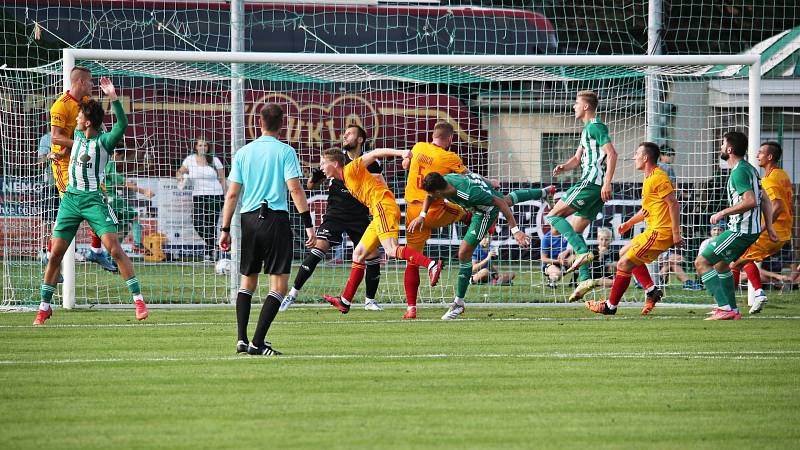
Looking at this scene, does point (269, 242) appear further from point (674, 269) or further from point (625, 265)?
point (674, 269)

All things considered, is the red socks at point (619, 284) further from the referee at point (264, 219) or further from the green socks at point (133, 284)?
the green socks at point (133, 284)

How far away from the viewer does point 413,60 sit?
48.3 ft

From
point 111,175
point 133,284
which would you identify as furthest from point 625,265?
point 111,175

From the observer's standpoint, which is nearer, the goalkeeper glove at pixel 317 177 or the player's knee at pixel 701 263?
the player's knee at pixel 701 263

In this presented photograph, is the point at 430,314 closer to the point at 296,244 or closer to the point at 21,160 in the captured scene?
the point at 21,160

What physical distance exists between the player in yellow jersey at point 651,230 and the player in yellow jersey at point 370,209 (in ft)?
7.29

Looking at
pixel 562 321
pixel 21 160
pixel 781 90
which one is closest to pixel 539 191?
pixel 562 321

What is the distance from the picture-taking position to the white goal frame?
14.2 metres

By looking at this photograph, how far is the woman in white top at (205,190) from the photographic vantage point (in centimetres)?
1900

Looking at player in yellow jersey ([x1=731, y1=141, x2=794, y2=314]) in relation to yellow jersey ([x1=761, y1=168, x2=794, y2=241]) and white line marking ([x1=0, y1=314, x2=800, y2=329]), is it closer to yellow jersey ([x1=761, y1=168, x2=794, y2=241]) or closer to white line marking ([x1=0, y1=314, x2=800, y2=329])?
yellow jersey ([x1=761, y1=168, x2=794, y2=241])

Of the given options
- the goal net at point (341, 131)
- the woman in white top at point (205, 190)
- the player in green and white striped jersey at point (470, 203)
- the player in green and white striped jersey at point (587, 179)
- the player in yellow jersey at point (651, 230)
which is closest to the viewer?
the player in green and white striped jersey at point (470, 203)

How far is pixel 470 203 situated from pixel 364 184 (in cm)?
124

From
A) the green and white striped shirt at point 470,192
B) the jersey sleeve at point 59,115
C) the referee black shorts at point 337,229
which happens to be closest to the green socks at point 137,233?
the referee black shorts at point 337,229

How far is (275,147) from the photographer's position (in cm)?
991
